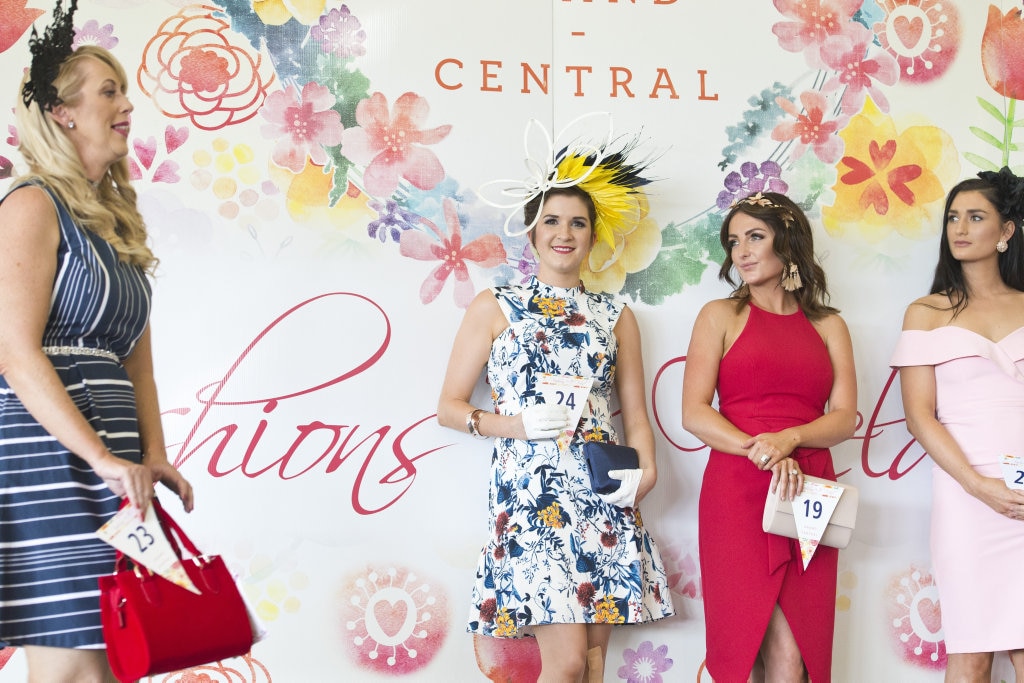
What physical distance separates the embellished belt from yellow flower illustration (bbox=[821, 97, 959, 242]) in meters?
2.38

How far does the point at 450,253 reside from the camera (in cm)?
319

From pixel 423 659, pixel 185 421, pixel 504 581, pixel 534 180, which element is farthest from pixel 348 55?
pixel 423 659

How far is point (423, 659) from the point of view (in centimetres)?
309

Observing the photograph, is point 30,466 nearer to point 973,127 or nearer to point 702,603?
point 702,603

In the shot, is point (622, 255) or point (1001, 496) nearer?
Answer: point (1001, 496)

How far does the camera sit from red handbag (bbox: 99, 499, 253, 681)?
1.71 metres

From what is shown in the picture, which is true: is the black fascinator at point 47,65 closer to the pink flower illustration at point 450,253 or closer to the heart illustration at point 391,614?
the pink flower illustration at point 450,253

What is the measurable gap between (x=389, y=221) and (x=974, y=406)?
1.94 metres

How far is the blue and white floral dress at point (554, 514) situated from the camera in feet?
9.09

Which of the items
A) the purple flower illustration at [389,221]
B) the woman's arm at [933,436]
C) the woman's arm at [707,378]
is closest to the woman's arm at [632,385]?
the woman's arm at [707,378]

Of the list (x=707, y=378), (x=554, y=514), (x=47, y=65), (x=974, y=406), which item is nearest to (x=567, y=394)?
(x=554, y=514)

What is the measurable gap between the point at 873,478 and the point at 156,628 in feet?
8.06

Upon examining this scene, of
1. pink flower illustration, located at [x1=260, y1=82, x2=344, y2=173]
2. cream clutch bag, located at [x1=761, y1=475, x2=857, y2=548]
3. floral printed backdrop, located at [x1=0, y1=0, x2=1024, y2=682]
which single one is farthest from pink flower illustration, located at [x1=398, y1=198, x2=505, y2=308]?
cream clutch bag, located at [x1=761, y1=475, x2=857, y2=548]

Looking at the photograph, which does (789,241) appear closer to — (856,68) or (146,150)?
(856,68)
